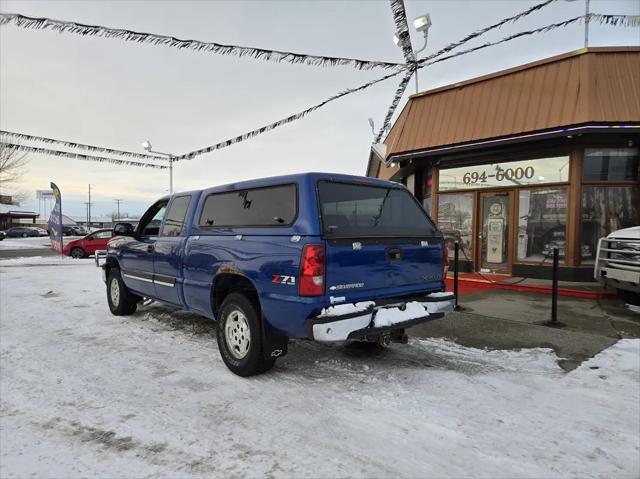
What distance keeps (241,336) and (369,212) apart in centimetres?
182

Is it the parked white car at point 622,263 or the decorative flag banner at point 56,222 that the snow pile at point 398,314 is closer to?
the parked white car at point 622,263

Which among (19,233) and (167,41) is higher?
(167,41)

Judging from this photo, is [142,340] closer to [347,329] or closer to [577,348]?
[347,329]

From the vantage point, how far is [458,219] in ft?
36.9

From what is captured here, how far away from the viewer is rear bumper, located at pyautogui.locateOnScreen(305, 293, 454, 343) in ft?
11.3

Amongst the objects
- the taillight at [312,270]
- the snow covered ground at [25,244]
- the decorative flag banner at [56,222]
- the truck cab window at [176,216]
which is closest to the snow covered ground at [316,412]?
the taillight at [312,270]

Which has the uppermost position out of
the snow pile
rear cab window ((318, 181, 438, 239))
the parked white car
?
rear cab window ((318, 181, 438, 239))

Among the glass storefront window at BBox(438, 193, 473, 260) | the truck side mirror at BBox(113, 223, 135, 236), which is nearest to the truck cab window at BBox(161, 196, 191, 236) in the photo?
the truck side mirror at BBox(113, 223, 135, 236)

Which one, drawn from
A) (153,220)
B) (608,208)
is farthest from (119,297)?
(608,208)

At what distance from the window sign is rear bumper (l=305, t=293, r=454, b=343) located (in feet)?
21.9

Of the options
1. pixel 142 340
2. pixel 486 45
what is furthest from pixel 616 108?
pixel 142 340

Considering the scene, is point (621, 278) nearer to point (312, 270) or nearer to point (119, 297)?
point (312, 270)

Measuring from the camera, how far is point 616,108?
319 inches

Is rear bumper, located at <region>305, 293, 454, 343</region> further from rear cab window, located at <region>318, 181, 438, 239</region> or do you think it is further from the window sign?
the window sign
